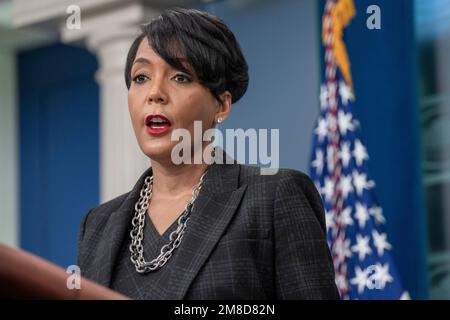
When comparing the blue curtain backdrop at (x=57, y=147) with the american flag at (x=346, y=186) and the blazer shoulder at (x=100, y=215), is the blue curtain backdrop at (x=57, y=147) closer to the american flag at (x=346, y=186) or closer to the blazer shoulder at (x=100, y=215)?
the american flag at (x=346, y=186)

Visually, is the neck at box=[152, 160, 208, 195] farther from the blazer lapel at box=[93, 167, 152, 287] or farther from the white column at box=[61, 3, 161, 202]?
the white column at box=[61, 3, 161, 202]

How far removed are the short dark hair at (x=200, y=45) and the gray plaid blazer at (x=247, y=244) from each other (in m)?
0.12

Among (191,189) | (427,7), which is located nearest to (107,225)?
(191,189)

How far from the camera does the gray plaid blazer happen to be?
1.13 meters

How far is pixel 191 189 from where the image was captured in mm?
1273

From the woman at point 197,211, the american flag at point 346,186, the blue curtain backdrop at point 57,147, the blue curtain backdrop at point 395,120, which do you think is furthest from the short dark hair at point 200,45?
the blue curtain backdrop at point 57,147

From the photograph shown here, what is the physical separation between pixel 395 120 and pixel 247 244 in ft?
6.99

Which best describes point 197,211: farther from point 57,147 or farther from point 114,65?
point 57,147

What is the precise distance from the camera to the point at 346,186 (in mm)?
3123

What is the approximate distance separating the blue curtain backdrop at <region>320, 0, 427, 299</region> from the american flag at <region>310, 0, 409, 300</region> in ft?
0.22

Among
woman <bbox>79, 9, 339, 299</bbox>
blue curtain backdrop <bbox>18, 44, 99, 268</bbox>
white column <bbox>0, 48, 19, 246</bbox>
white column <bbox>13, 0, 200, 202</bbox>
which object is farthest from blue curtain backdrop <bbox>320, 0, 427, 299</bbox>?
white column <bbox>0, 48, 19, 246</bbox>

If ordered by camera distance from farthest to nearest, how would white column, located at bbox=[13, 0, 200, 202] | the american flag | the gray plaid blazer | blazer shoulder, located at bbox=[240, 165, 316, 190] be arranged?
white column, located at bbox=[13, 0, 200, 202] → the american flag → blazer shoulder, located at bbox=[240, 165, 316, 190] → the gray plaid blazer

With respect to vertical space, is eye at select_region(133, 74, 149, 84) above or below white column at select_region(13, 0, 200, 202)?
below

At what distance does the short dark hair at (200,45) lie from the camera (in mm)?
1229
